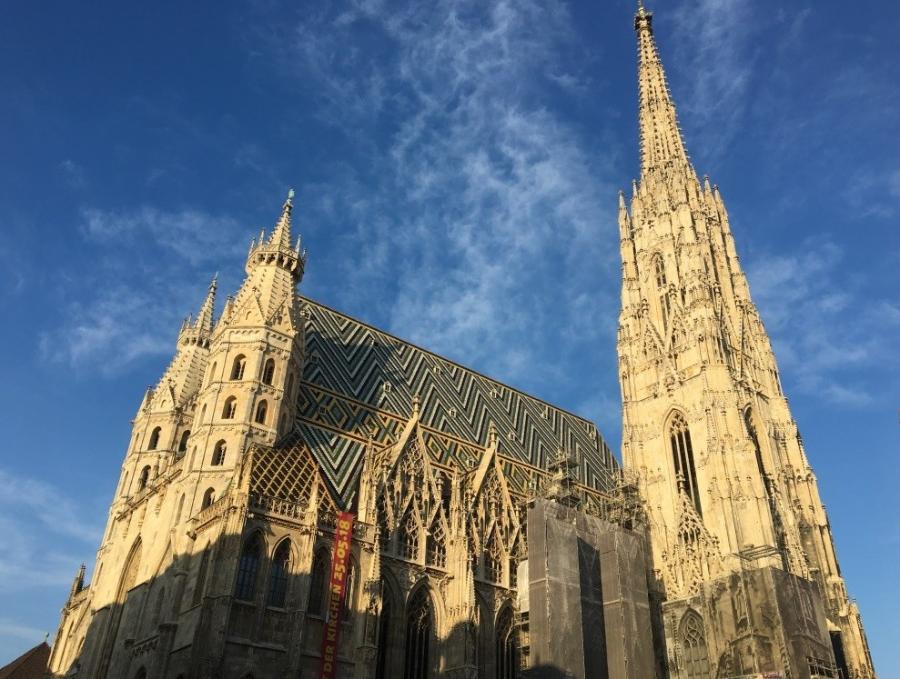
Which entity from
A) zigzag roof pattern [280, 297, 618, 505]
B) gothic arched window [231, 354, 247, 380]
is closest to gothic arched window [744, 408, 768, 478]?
zigzag roof pattern [280, 297, 618, 505]

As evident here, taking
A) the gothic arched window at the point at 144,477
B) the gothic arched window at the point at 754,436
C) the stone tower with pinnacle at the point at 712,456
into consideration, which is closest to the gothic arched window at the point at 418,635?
the stone tower with pinnacle at the point at 712,456

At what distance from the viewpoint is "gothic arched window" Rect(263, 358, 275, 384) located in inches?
1294

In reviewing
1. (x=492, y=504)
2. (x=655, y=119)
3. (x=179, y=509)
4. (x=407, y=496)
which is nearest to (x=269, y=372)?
(x=179, y=509)

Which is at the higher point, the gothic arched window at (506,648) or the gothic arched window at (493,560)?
the gothic arched window at (493,560)

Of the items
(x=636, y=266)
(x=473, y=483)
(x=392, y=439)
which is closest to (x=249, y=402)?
(x=392, y=439)

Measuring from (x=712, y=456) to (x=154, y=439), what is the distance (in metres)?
27.4

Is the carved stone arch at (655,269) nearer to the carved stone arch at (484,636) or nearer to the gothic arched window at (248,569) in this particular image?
the carved stone arch at (484,636)

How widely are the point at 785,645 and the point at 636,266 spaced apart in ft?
82.8

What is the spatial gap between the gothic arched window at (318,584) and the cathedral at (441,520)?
0.23ft

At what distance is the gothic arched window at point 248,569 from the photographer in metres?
26.1

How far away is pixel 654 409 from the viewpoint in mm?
43594

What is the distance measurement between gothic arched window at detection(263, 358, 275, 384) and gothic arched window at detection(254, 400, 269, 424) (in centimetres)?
98

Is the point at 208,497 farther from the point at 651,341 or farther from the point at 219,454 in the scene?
the point at 651,341

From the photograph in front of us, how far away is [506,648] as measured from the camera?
3316 cm
